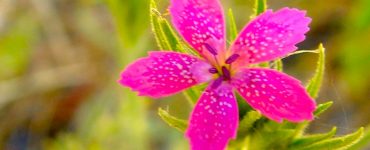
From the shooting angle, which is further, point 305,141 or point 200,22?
point 305,141

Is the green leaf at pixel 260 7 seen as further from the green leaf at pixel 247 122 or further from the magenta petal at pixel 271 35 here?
the green leaf at pixel 247 122

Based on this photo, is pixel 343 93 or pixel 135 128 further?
pixel 343 93

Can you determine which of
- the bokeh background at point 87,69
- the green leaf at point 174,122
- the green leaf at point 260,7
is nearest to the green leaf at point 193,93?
the green leaf at point 174,122

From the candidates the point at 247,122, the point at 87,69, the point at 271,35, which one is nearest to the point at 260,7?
the point at 271,35

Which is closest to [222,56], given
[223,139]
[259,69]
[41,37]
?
[259,69]

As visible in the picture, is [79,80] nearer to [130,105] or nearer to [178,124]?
[130,105]

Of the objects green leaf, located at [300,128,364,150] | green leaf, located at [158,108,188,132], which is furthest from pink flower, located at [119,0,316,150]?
green leaf, located at [300,128,364,150]

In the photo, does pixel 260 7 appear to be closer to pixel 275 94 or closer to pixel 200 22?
pixel 200 22
